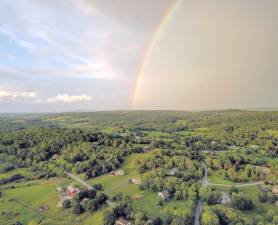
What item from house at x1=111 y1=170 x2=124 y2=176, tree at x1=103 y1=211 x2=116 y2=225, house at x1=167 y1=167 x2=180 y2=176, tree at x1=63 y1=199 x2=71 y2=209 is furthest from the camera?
house at x1=111 y1=170 x2=124 y2=176

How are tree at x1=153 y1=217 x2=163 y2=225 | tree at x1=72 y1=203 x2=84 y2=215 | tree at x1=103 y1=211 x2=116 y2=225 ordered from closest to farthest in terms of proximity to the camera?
tree at x1=153 y1=217 x2=163 y2=225, tree at x1=103 y1=211 x2=116 y2=225, tree at x1=72 y1=203 x2=84 y2=215

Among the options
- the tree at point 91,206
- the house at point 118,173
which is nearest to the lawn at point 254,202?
the house at point 118,173

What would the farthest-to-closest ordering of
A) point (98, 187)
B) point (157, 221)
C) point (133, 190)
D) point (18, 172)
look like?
point (18, 172) → point (98, 187) → point (133, 190) → point (157, 221)

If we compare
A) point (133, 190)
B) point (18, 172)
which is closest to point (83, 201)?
point (133, 190)

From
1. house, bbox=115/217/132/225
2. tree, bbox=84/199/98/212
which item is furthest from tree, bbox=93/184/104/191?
house, bbox=115/217/132/225

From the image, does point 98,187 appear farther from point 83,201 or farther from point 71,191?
point 83,201

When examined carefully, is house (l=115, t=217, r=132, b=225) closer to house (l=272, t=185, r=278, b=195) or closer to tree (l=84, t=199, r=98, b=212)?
tree (l=84, t=199, r=98, b=212)

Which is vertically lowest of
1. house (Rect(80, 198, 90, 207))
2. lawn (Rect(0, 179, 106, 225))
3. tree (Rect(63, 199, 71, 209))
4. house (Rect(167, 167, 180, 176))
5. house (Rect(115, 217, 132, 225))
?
lawn (Rect(0, 179, 106, 225))

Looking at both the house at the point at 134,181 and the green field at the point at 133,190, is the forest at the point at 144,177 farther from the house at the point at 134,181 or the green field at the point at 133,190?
the green field at the point at 133,190

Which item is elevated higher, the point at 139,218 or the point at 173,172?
the point at 173,172
